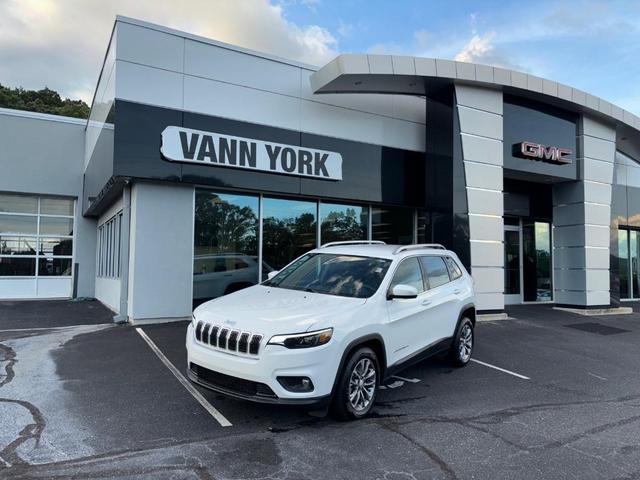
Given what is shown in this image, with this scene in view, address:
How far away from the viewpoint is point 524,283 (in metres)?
16.4

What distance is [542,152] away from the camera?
13.5 m

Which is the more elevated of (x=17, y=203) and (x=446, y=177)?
(x=446, y=177)

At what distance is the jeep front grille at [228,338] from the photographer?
432 centimetres

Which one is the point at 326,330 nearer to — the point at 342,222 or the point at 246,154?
the point at 246,154

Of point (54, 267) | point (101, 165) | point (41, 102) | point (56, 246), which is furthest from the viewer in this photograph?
point (41, 102)

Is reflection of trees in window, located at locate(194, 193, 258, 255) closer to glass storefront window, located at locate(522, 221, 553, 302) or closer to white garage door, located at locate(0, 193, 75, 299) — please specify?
white garage door, located at locate(0, 193, 75, 299)

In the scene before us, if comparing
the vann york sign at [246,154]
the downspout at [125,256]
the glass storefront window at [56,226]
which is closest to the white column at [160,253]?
the downspout at [125,256]

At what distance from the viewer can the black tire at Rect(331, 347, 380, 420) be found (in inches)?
179

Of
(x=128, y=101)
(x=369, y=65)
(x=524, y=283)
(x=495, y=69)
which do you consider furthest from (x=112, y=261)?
(x=524, y=283)

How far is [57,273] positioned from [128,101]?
10.4 metres

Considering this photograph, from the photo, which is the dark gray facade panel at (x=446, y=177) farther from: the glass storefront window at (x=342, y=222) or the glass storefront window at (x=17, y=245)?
the glass storefront window at (x=17, y=245)

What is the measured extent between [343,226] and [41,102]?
3855 cm

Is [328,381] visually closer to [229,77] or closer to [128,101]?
[128,101]

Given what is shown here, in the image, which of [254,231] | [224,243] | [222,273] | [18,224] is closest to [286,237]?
[254,231]
